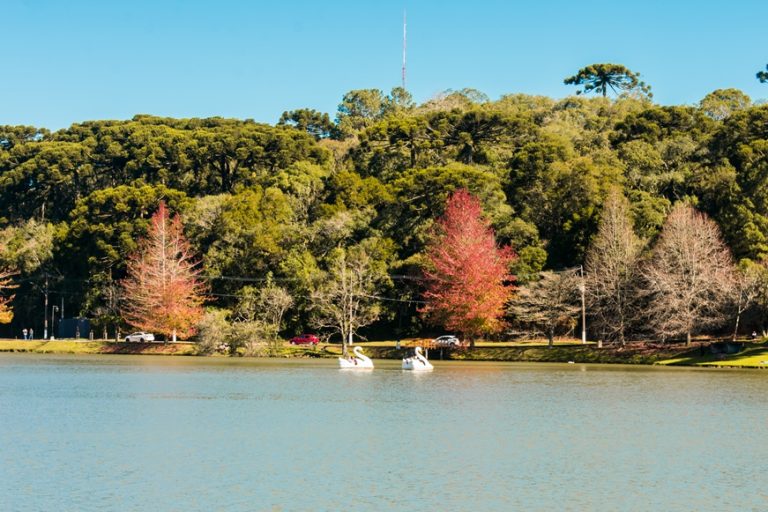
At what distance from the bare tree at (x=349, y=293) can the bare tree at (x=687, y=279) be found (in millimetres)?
26364

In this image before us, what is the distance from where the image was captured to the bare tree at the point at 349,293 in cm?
9412

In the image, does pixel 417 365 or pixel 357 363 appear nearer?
pixel 417 365

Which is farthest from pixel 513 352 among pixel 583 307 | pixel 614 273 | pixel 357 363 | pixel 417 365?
pixel 357 363

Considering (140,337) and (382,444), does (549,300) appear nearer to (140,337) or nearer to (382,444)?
(140,337)

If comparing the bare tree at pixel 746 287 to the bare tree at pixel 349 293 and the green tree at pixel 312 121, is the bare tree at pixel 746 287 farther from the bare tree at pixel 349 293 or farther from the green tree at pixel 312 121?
the green tree at pixel 312 121

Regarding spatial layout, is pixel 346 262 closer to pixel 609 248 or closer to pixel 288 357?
pixel 288 357

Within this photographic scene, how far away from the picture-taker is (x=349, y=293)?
312 feet

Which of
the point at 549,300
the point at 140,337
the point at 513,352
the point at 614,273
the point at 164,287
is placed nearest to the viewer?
the point at 614,273

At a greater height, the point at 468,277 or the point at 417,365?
the point at 468,277

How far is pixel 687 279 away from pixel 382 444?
50.3 m

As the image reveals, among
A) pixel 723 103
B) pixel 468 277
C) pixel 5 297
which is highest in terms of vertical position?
pixel 723 103

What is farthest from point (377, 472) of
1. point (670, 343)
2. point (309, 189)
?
point (309, 189)

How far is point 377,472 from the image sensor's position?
1201 inches

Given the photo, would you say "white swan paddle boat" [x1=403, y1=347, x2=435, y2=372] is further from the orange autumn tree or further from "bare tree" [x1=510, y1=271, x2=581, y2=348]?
the orange autumn tree
